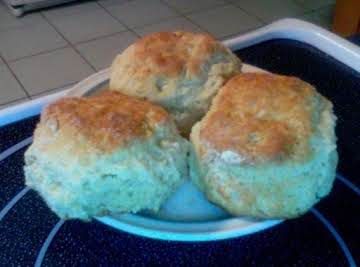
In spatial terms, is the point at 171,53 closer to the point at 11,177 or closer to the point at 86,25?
the point at 11,177

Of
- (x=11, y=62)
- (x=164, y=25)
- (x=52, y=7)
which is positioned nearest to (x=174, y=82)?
(x=11, y=62)

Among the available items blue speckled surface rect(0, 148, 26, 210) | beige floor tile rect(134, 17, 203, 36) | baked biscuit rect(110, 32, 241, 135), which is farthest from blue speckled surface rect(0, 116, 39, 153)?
beige floor tile rect(134, 17, 203, 36)

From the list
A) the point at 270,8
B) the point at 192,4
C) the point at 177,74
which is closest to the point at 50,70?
the point at 192,4

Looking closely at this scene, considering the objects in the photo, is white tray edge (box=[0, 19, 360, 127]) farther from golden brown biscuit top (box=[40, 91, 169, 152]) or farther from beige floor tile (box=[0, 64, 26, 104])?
beige floor tile (box=[0, 64, 26, 104])

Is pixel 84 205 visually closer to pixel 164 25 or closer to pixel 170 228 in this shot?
pixel 170 228

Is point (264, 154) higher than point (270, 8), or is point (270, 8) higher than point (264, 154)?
point (264, 154)
